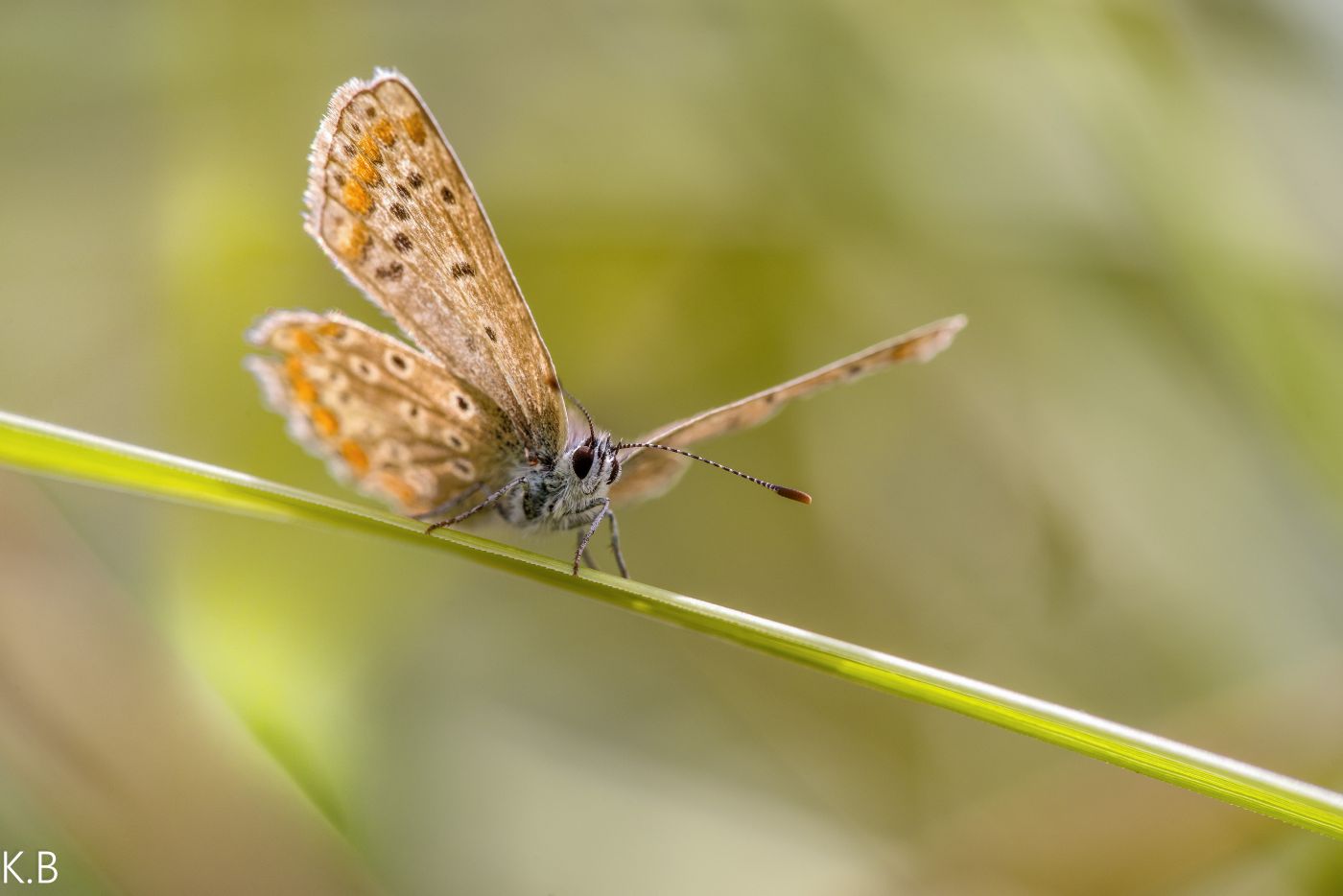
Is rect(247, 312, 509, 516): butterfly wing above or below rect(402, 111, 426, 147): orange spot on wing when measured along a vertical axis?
below

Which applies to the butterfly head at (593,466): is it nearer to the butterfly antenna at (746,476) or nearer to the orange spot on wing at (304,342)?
the butterfly antenna at (746,476)

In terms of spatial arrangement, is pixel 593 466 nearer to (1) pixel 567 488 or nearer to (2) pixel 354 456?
(1) pixel 567 488

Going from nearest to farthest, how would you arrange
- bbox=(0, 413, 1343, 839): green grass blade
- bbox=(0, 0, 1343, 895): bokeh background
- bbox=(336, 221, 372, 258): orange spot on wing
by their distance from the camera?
bbox=(0, 413, 1343, 839): green grass blade
bbox=(336, 221, 372, 258): orange spot on wing
bbox=(0, 0, 1343, 895): bokeh background

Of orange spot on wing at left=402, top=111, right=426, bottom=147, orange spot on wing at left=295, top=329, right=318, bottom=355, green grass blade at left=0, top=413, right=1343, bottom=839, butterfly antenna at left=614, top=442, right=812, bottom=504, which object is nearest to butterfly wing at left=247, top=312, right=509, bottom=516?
orange spot on wing at left=295, top=329, right=318, bottom=355

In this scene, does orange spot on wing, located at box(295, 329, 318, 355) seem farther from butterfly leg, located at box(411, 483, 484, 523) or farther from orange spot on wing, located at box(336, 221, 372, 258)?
butterfly leg, located at box(411, 483, 484, 523)

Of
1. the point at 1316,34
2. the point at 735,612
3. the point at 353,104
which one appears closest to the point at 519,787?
the point at 735,612

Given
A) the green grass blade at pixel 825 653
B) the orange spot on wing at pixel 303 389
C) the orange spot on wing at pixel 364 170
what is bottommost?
the green grass blade at pixel 825 653

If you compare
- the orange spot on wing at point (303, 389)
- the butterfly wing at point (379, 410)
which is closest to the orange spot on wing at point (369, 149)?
the butterfly wing at point (379, 410)
